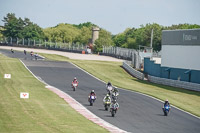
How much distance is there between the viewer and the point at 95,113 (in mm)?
30734

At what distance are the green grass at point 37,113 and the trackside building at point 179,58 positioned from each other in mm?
22843

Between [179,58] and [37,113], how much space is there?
3787 cm

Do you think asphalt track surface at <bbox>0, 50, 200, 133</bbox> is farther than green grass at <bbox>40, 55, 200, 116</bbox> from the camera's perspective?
No

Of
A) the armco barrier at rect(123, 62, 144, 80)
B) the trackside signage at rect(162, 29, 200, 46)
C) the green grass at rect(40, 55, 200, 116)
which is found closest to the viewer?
the green grass at rect(40, 55, 200, 116)

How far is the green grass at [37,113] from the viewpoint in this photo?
22.8 m

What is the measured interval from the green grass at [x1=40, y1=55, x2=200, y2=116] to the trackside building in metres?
4.05

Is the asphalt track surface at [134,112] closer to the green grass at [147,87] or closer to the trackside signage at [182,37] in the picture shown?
the green grass at [147,87]

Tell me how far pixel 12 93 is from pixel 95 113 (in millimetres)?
9472

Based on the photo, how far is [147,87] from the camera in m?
53.9

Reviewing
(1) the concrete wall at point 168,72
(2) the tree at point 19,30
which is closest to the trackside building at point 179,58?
(1) the concrete wall at point 168,72

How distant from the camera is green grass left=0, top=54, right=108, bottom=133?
22.8 m

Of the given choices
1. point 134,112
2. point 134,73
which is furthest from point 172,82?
point 134,112

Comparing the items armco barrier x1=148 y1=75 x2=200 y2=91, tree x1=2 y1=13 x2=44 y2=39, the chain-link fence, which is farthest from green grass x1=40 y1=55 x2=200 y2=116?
tree x1=2 y1=13 x2=44 y2=39

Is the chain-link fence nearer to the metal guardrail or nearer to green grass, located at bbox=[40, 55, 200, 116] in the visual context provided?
green grass, located at bbox=[40, 55, 200, 116]
